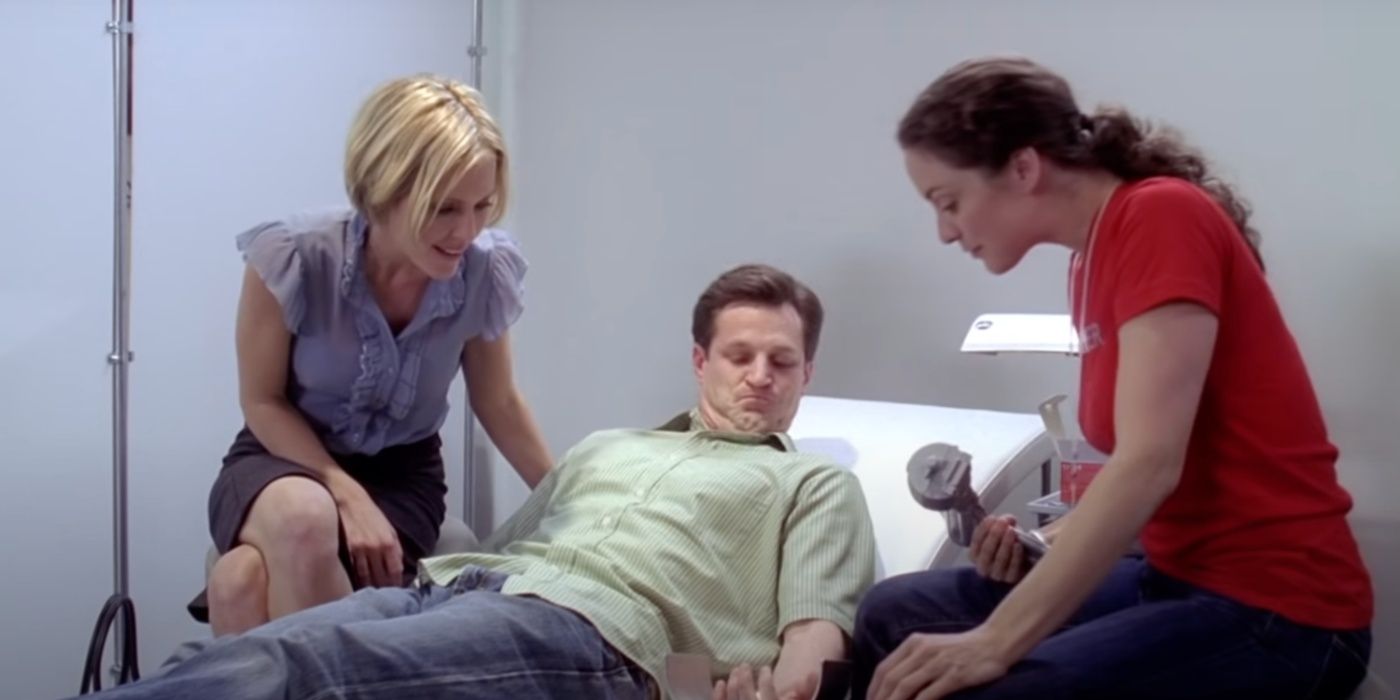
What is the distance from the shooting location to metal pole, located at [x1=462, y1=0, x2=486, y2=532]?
10.0 ft

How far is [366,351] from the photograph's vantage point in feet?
6.04

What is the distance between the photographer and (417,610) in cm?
159

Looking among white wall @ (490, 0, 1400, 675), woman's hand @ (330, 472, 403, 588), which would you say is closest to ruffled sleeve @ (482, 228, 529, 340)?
woman's hand @ (330, 472, 403, 588)

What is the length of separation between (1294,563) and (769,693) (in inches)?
20.9

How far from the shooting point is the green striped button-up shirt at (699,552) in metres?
1.58

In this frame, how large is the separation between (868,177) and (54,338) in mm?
1434

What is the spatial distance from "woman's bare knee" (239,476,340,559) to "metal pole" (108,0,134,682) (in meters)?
0.83

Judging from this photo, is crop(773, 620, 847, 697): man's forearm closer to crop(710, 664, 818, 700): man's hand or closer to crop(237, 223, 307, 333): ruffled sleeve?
crop(710, 664, 818, 700): man's hand

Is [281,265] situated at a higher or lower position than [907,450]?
higher

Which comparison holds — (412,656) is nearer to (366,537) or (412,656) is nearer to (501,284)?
(366,537)

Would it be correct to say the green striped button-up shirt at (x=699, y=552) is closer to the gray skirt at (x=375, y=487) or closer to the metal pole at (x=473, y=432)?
the gray skirt at (x=375, y=487)

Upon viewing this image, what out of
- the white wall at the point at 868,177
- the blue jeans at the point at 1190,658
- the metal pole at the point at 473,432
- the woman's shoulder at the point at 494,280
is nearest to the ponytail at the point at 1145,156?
the blue jeans at the point at 1190,658

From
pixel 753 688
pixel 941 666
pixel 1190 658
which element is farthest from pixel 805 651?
pixel 1190 658

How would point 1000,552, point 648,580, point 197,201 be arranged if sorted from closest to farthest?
1. point 1000,552
2. point 648,580
3. point 197,201
